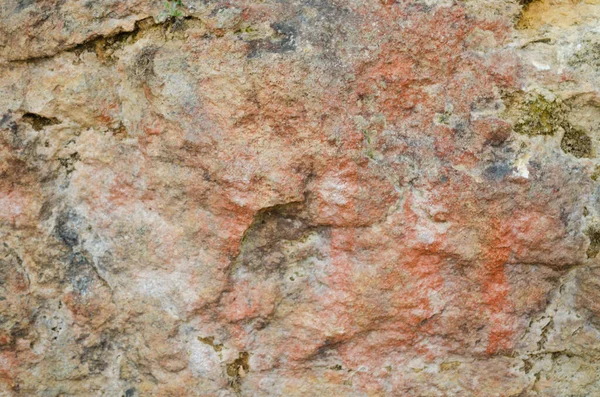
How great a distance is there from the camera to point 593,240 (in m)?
1.67

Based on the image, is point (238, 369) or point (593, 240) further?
point (238, 369)

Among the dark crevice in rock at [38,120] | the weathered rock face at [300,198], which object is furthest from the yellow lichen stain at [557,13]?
the dark crevice in rock at [38,120]

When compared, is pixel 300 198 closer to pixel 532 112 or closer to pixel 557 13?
pixel 532 112

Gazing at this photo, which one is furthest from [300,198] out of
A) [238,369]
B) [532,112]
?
[532,112]

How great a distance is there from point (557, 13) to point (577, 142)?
0.34m

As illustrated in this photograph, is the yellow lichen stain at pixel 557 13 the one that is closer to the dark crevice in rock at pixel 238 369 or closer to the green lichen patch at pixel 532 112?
the green lichen patch at pixel 532 112

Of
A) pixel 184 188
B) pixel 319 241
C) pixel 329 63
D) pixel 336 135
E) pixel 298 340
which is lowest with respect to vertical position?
pixel 298 340

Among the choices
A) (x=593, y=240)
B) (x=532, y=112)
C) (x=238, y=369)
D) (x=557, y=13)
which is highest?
(x=557, y=13)

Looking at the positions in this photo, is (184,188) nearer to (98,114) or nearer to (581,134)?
(98,114)

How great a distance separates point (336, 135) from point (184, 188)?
0.43 m

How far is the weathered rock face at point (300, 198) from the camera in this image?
1.61 metres

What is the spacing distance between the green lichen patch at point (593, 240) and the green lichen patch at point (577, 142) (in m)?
0.19

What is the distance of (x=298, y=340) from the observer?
1.77 m

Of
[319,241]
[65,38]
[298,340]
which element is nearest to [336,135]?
[319,241]
